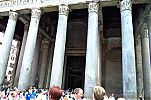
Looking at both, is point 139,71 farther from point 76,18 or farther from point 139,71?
point 76,18

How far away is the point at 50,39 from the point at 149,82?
1077 centimetres

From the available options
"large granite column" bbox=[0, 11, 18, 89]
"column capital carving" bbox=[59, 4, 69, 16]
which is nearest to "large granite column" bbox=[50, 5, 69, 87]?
"column capital carving" bbox=[59, 4, 69, 16]

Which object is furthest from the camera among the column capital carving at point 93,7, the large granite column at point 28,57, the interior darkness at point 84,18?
the interior darkness at point 84,18

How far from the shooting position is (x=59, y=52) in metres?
11.2

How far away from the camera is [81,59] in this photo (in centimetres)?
1848

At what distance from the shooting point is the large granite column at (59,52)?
10.7m

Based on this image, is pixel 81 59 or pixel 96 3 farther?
pixel 81 59

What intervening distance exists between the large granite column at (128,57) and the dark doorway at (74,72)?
8.46m

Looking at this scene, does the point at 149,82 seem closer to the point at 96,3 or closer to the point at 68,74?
the point at 96,3

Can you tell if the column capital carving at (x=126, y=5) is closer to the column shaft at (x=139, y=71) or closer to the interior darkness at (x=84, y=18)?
the column shaft at (x=139, y=71)

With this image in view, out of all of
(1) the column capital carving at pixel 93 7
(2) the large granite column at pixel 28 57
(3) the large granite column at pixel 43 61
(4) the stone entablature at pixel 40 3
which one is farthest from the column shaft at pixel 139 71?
(2) the large granite column at pixel 28 57

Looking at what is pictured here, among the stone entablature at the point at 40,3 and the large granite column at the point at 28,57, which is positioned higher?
the stone entablature at the point at 40,3

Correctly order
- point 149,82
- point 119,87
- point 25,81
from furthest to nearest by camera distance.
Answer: point 119,87, point 149,82, point 25,81

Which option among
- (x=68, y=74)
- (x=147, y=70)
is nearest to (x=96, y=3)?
(x=147, y=70)
